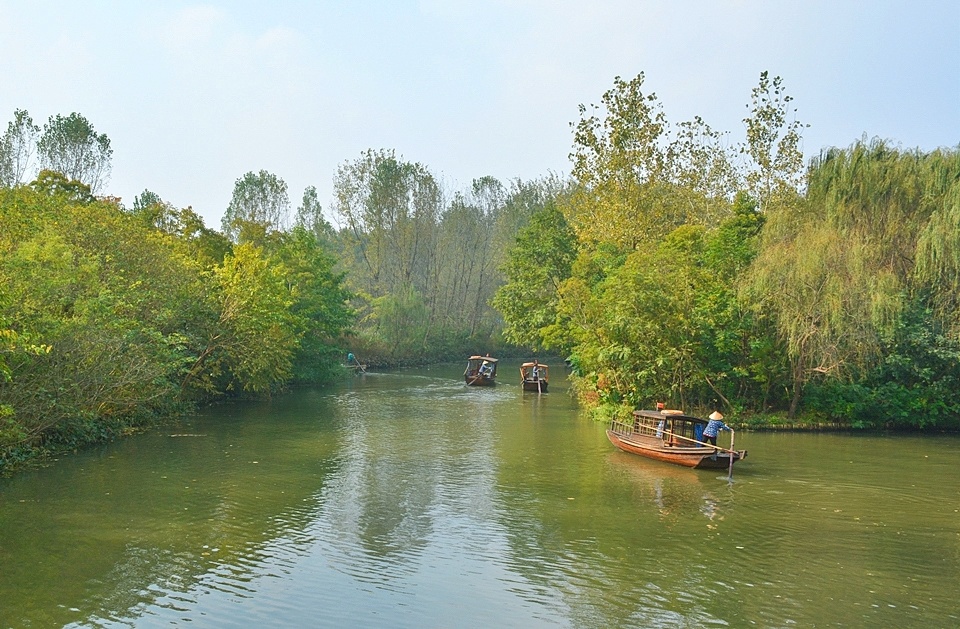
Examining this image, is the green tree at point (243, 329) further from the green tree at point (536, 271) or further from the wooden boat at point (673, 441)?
the wooden boat at point (673, 441)

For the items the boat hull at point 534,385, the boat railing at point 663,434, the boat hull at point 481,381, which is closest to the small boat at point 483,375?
the boat hull at point 481,381

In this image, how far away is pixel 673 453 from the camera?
23719mm

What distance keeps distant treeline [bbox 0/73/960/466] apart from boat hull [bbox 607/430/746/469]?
5.73 metres

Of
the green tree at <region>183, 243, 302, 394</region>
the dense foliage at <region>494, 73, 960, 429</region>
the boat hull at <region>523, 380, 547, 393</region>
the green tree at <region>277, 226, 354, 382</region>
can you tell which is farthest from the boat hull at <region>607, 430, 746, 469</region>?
the green tree at <region>277, 226, 354, 382</region>

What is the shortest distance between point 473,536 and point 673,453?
369 inches

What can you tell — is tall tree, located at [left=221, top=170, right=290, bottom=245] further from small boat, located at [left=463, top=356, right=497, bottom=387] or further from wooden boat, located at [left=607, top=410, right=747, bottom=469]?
wooden boat, located at [left=607, top=410, right=747, bottom=469]

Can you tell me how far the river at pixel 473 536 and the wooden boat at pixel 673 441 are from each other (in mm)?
474

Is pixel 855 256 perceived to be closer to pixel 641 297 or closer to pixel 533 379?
pixel 641 297

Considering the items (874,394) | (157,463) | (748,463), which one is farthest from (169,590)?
(874,394)

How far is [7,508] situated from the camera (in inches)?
674

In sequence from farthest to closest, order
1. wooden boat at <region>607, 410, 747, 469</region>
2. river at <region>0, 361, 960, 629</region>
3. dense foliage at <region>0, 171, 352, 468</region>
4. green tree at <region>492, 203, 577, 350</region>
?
green tree at <region>492, 203, 577, 350</region> → wooden boat at <region>607, 410, 747, 469</region> → dense foliage at <region>0, 171, 352, 468</region> → river at <region>0, 361, 960, 629</region>

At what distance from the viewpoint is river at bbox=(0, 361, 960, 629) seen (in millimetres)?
12180

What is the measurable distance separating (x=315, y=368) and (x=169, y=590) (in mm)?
35983

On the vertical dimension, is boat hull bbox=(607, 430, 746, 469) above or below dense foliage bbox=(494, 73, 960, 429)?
below
